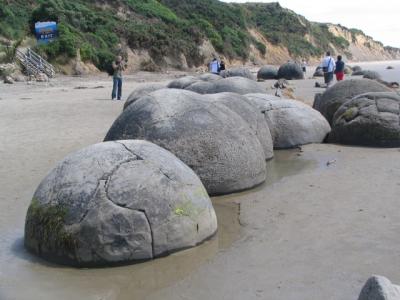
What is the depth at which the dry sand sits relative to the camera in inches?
157

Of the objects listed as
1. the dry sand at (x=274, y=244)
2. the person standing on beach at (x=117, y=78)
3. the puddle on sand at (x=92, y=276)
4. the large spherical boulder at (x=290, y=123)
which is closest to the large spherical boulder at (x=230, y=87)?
the large spherical boulder at (x=290, y=123)

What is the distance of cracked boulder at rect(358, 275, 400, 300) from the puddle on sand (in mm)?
1732

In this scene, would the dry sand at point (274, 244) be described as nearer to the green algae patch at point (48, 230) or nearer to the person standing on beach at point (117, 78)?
the green algae patch at point (48, 230)

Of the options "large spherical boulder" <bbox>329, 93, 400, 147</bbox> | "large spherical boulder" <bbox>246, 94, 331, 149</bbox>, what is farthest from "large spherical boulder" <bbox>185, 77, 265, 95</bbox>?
"large spherical boulder" <bbox>329, 93, 400, 147</bbox>

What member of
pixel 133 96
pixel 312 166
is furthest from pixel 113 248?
pixel 133 96

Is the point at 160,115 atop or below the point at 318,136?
atop

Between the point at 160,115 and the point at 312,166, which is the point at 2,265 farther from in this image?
the point at 312,166

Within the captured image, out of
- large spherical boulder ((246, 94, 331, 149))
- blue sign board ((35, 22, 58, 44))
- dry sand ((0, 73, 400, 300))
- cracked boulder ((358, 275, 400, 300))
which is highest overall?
blue sign board ((35, 22, 58, 44))

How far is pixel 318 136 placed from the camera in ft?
32.3

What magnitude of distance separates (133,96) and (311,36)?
85.1m

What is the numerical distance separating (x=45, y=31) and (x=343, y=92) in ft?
82.1

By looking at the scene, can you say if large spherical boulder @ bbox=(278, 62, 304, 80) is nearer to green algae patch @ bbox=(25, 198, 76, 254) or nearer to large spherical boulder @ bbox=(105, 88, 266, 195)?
large spherical boulder @ bbox=(105, 88, 266, 195)

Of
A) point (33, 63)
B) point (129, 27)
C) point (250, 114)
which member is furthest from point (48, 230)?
point (129, 27)

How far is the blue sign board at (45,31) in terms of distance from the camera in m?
32.0
